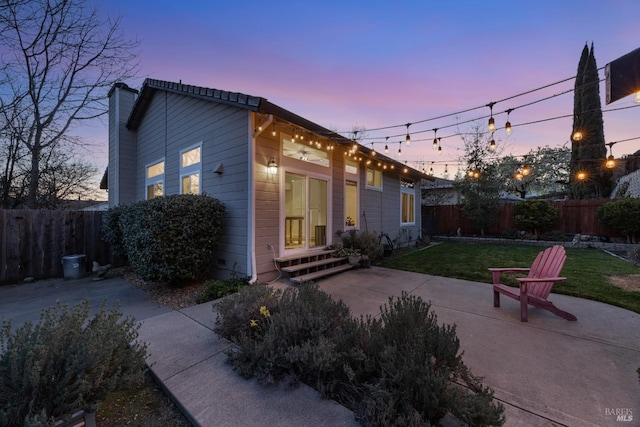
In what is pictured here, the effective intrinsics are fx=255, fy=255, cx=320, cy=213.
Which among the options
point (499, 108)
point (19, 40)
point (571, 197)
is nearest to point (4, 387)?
point (499, 108)

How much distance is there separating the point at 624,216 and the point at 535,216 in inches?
101

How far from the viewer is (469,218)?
12641mm

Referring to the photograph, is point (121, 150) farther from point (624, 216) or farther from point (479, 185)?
point (624, 216)

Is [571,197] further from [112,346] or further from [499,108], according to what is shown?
[112,346]

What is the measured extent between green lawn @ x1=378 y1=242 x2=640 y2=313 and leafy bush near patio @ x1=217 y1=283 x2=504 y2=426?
3.93 m

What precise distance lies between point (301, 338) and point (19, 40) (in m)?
10.6

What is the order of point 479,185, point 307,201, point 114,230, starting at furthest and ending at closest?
point 479,185, point 114,230, point 307,201

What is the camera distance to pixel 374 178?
29.7 ft

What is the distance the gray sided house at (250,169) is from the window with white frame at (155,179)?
3 cm

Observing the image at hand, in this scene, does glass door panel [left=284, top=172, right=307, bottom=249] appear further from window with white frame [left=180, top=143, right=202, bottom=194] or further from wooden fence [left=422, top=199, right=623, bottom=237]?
wooden fence [left=422, top=199, right=623, bottom=237]

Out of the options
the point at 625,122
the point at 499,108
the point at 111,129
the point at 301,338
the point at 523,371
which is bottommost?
the point at 523,371

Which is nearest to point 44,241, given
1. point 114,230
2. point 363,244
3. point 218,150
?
point 114,230

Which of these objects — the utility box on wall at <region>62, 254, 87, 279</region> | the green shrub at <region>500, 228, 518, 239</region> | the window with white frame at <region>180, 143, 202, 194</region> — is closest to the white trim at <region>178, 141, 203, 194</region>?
the window with white frame at <region>180, 143, 202, 194</region>

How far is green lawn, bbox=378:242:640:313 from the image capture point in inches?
167
